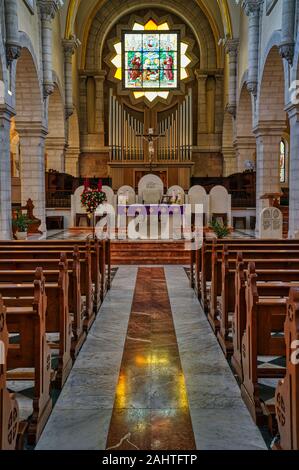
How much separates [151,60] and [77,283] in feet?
66.3

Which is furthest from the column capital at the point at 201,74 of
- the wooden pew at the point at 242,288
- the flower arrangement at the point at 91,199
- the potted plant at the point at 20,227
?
the wooden pew at the point at 242,288

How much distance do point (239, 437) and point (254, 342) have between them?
0.65 m

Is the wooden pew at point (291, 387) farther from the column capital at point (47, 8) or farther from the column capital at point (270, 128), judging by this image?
the column capital at point (47, 8)

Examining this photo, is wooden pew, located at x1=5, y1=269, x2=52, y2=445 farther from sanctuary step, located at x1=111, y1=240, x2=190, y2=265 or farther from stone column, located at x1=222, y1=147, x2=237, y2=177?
stone column, located at x1=222, y1=147, x2=237, y2=177

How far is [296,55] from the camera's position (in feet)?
37.1

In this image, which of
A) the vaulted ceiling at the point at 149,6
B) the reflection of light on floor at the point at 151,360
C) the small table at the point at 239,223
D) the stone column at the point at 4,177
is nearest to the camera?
the reflection of light on floor at the point at 151,360

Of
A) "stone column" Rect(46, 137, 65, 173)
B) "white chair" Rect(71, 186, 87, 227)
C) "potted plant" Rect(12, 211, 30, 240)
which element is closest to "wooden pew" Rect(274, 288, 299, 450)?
"potted plant" Rect(12, 211, 30, 240)

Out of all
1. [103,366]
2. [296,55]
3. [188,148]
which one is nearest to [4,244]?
[103,366]

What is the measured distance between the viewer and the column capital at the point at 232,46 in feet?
63.2

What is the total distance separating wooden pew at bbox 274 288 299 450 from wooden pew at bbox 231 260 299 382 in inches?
44.6

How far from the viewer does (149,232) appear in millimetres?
14383

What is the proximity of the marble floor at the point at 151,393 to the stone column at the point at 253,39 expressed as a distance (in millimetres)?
10572

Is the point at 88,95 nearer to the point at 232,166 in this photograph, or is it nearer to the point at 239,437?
the point at 232,166

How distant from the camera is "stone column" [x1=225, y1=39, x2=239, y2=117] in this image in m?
19.4
